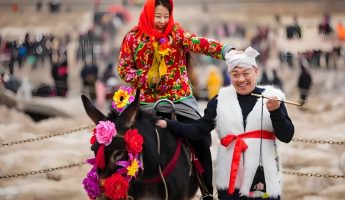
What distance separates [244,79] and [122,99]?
3.40 ft

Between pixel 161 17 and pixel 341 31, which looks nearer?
pixel 161 17

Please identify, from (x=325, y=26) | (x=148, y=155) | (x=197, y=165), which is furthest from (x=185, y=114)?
(x=325, y=26)

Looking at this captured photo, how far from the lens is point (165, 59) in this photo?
5.92 m

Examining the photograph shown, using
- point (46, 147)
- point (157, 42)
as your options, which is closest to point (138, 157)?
point (157, 42)

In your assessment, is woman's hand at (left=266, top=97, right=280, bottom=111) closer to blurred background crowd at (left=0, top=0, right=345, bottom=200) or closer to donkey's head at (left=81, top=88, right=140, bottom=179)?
donkey's head at (left=81, top=88, right=140, bottom=179)

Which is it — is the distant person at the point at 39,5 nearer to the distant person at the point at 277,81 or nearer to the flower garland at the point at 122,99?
the distant person at the point at 277,81

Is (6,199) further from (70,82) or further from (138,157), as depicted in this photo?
(70,82)

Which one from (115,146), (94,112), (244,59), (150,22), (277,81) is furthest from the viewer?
(277,81)

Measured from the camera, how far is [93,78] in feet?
68.2

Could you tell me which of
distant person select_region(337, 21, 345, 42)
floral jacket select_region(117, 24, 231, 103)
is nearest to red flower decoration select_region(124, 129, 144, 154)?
floral jacket select_region(117, 24, 231, 103)

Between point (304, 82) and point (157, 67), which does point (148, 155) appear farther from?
point (304, 82)

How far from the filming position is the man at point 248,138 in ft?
17.3

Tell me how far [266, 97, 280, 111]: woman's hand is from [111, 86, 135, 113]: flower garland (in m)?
1.15

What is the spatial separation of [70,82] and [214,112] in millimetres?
17664
